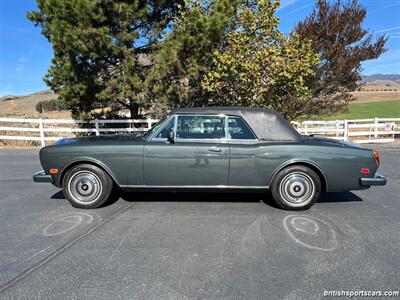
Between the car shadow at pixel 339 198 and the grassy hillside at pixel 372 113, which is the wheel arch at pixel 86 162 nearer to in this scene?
the car shadow at pixel 339 198

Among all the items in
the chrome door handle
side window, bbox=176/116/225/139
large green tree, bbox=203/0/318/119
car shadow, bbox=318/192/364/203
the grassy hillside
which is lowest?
car shadow, bbox=318/192/364/203

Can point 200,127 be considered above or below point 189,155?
above

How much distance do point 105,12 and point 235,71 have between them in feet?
16.9

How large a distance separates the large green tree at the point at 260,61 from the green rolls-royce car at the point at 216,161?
5704 mm

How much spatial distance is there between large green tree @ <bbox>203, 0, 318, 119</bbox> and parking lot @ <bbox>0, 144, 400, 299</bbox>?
5783mm

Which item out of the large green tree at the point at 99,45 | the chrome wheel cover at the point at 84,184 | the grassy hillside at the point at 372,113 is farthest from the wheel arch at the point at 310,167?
the grassy hillside at the point at 372,113

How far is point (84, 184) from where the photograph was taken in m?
4.28

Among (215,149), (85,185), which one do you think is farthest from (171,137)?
(85,185)

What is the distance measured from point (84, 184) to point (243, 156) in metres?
2.41

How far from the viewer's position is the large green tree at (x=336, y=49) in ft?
41.9

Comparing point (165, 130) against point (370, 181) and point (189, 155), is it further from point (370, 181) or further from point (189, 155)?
point (370, 181)

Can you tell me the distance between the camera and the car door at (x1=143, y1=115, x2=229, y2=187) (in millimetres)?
4070

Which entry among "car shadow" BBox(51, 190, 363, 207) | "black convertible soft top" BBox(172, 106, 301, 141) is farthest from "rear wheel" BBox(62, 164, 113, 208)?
"black convertible soft top" BBox(172, 106, 301, 141)

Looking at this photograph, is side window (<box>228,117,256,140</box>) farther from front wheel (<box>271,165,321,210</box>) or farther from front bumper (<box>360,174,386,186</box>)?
front bumper (<box>360,174,386,186</box>)
